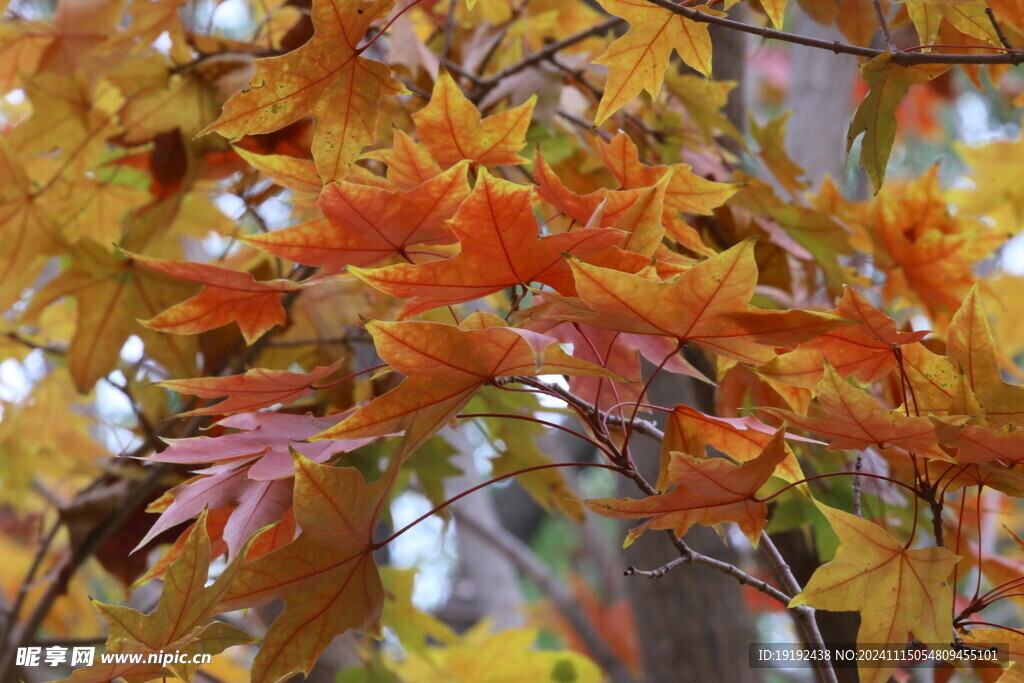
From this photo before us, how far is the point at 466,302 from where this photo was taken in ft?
2.16

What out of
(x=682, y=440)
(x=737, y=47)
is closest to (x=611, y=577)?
(x=737, y=47)

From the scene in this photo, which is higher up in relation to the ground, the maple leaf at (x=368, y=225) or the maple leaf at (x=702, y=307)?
the maple leaf at (x=368, y=225)

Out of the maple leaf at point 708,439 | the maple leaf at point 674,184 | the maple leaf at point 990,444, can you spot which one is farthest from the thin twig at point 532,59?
the maple leaf at point 990,444

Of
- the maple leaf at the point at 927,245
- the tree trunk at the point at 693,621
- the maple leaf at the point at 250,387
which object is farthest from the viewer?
the tree trunk at the point at 693,621

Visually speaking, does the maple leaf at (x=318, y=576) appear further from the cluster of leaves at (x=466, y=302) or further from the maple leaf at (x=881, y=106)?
the maple leaf at (x=881, y=106)

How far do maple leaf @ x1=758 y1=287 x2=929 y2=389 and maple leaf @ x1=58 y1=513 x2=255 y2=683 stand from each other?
34 centimetres

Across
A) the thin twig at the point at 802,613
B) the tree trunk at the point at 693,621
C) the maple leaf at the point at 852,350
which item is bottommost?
the tree trunk at the point at 693,621

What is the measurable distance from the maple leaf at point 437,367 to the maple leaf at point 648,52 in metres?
0.23

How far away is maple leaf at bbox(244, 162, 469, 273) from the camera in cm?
52

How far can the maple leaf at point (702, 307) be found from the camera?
442 millimetres

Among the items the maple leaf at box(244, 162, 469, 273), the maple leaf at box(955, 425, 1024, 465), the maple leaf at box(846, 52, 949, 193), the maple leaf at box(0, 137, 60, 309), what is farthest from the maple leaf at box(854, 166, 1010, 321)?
the maple leaf at box(0, 137, 60, 309)

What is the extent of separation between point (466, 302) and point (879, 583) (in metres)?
0.35

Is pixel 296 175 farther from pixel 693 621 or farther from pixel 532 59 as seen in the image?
pixel 693 621

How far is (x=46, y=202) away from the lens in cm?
92
